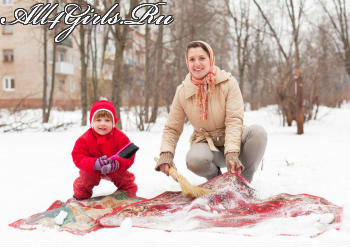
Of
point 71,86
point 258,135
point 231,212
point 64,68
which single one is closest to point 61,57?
point 64,68

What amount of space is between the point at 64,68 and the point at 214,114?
70.4 ft

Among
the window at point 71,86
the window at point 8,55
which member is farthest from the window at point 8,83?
the window at point 71,86

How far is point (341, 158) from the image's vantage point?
3951 millimetres

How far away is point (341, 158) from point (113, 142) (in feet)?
9.49

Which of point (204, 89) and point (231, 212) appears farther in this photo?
point (204, 89)

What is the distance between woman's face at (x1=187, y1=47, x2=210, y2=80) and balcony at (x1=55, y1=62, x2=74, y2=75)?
21.3 m

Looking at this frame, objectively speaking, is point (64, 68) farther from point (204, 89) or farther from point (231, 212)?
point (231, 212)

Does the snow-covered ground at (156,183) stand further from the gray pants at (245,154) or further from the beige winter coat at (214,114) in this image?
the beige winter coat at (214,114)

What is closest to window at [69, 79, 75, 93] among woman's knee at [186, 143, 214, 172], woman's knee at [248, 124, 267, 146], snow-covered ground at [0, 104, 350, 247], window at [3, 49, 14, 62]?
window at [3, 49, 14, 62]

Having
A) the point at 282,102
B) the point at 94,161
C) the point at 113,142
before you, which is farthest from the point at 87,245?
the point at 282,102

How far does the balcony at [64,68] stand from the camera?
21.9 metres

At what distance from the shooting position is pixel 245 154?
2541 mm

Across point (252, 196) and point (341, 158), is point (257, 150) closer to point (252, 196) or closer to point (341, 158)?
point (252, 196)

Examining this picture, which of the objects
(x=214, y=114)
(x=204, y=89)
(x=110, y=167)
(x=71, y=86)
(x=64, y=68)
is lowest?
(x=110, y=167)
